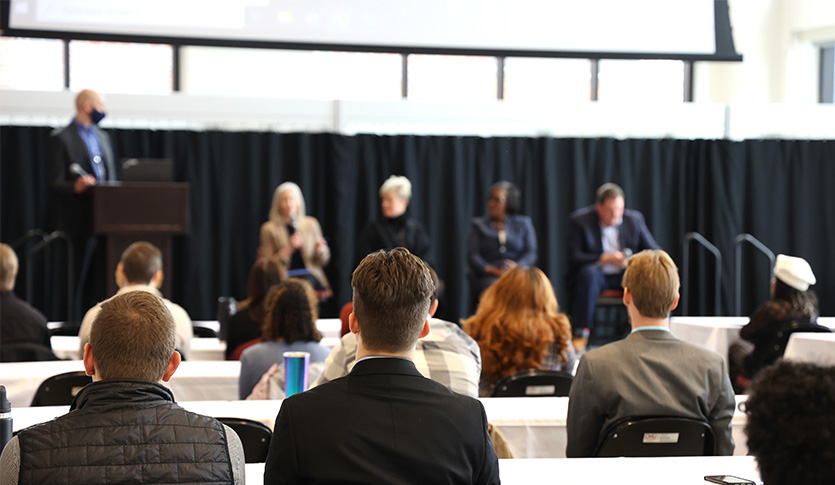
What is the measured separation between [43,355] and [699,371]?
292 centimetres

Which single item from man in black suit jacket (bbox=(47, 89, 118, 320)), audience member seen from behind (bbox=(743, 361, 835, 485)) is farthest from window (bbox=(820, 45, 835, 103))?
audience member seen from behind (bbox=(743, 361, 835, 485))

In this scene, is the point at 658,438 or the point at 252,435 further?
the point at 658,438

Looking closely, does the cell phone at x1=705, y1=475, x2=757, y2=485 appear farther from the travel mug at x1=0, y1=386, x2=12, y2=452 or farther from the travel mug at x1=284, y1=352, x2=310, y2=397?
the travel mug at x1=0, y1=386, x2=12, y2=452

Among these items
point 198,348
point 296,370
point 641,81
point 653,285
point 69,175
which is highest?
point 641,81

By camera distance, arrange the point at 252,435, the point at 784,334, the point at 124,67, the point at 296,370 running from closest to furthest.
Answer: the point at 252,435, the point at 296,370, the point at 784,334, the point at 124,67

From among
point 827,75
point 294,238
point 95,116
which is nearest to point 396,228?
point 294,238

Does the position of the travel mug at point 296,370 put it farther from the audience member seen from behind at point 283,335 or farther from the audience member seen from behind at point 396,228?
the audience member seen from behind at point 396,228

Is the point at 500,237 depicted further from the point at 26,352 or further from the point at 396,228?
the point at 26,352

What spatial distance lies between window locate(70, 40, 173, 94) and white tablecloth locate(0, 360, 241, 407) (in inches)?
248

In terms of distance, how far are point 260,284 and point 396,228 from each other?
3.17 m

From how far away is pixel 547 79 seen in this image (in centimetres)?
985

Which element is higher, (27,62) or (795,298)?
(27,62)

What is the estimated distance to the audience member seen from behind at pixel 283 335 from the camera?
328cm

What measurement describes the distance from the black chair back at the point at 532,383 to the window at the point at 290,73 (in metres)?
6.54
